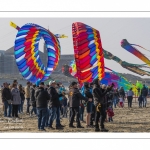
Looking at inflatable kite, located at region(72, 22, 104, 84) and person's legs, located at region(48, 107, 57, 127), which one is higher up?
inflatable kite, located at region(72, 22, 104, 84)

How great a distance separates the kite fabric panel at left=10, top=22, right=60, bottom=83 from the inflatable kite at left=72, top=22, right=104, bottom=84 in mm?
2086

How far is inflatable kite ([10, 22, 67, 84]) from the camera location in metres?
21.6

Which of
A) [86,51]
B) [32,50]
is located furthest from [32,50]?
[86,51]

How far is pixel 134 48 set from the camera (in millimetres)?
39844

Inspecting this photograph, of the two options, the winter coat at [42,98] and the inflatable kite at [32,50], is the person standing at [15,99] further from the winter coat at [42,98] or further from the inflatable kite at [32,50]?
the inflatable kite at [32,50]

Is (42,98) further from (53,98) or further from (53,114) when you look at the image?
(53,114)

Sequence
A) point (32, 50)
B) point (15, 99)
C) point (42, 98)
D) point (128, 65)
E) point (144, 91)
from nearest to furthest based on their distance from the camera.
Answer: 1. point (42, 98)
2. point (15, 99)
3. point (32, 50)
4. point (144, 91)
5. point (128, 65)

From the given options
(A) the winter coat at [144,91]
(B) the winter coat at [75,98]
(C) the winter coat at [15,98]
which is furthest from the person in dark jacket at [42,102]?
(A) the winter coat at [144,91]

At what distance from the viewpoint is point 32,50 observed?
887 inches

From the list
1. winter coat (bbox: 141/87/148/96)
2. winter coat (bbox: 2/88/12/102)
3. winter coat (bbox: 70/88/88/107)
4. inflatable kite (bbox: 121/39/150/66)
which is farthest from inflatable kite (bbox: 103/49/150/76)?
winter coat (bbox: 70/88/88/107)

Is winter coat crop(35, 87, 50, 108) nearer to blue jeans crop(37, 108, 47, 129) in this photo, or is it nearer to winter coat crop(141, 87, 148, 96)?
blue jeans crop(37, 108, 47, 129)

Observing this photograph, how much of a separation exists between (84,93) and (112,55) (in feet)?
89.1
